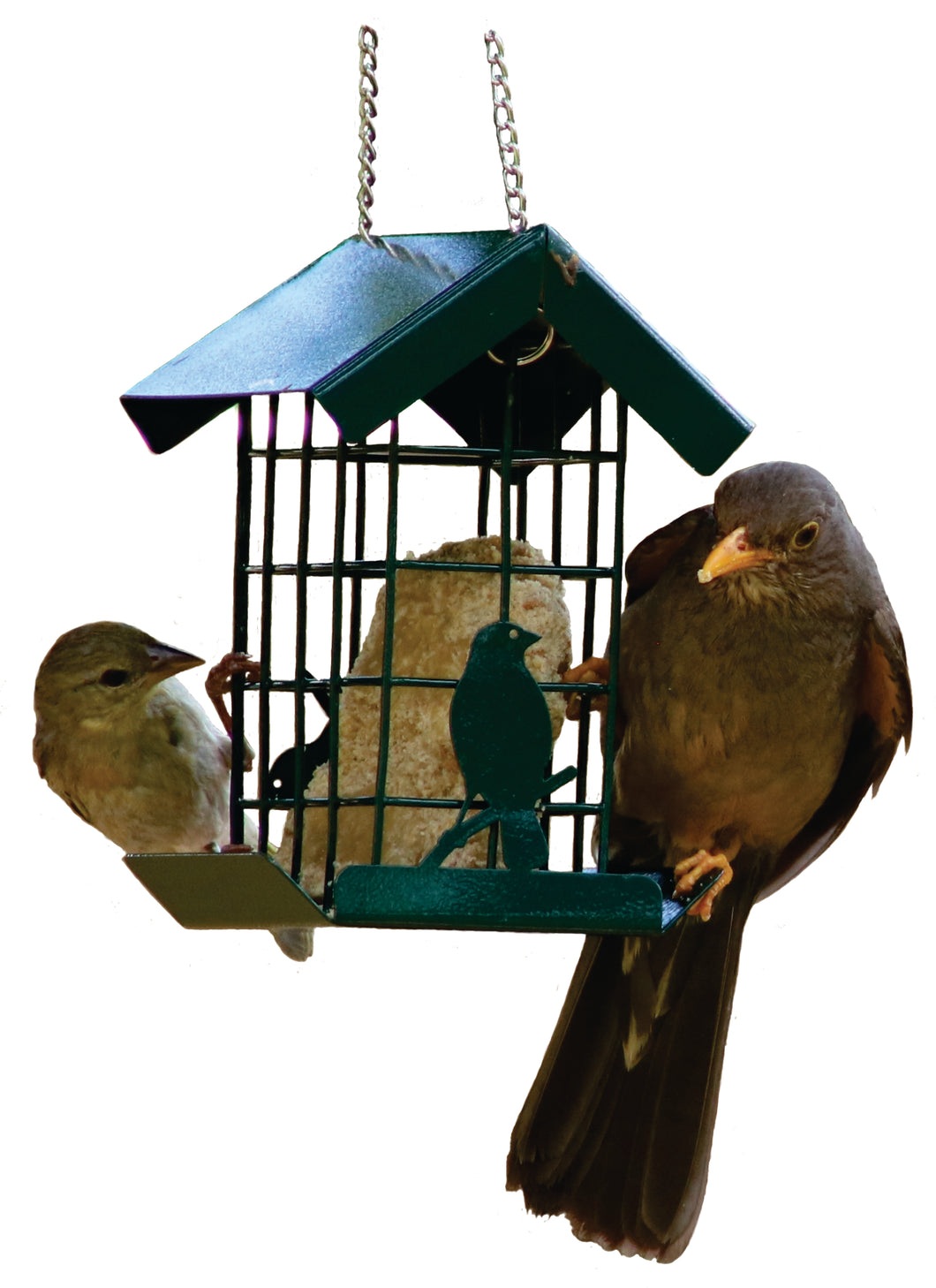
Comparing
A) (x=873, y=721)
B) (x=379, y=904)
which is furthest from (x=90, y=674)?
(x=873, y=721)

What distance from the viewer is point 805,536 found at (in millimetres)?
4344

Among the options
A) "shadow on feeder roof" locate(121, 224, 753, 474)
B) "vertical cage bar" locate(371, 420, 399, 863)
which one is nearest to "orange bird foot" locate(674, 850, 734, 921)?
"vertical cage bar" locate(371, 420, 399, 863)

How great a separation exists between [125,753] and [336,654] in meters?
1.02

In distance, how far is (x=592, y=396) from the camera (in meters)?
4.28

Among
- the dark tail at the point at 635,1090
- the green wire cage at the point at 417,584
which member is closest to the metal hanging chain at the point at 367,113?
the green wire cage at the point at 417,584

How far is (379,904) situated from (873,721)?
162cm

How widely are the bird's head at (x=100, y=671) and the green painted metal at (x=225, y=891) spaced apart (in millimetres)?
826

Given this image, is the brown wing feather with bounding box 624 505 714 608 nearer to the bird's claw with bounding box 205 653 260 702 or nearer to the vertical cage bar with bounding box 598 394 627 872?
the vertical cage bar with bounding box 598 394 627 872

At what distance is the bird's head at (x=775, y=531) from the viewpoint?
168 inches

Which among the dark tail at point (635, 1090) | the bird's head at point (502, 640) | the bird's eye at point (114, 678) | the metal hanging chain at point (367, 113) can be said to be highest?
the metal hanging chain at point (367, 113)

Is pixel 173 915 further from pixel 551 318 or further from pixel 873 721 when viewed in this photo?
pixel 873 721

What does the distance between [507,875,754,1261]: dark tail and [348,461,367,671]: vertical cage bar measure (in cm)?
114

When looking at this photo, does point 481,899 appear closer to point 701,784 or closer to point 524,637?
point 524,637

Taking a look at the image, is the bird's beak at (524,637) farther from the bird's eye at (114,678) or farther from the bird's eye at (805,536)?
the bird's eye at (114,678)
